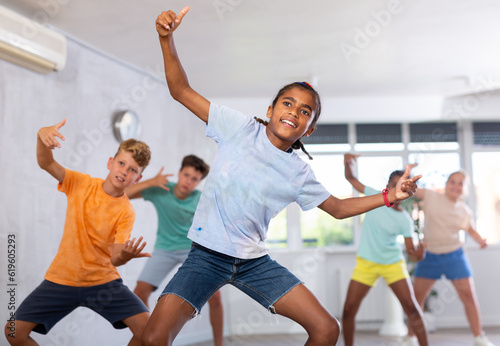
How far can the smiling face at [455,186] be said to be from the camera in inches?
177

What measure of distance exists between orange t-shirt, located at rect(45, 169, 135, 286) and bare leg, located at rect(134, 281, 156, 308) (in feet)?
3.16

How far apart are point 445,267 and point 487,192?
7.88 feet

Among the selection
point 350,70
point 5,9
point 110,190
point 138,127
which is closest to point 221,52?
point 138,127

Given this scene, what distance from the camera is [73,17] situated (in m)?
3.81

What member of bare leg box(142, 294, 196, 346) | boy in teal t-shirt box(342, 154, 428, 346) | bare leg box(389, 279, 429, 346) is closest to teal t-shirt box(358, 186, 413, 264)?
boy in teal t-shirt box(342, 154, 428, 346)

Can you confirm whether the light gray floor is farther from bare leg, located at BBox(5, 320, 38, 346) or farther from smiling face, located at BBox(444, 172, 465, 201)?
bare leg, located at BBox(5, 320, 38, 346)

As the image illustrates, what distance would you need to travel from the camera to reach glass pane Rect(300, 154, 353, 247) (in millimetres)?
6379

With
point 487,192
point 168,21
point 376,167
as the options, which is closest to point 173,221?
point 168,21

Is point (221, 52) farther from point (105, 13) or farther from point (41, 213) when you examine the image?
point (41, 213)

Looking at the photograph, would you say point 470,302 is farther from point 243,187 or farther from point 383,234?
point 243,187

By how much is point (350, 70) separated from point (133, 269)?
2596 mm

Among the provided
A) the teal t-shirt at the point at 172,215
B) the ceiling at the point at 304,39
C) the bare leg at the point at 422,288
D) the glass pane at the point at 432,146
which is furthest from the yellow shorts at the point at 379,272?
the glass pane at the point at 432,146

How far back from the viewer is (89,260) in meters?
2.62

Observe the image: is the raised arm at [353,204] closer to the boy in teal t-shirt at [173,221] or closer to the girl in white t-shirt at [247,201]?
the girl in white t-shirt at [247,201]
